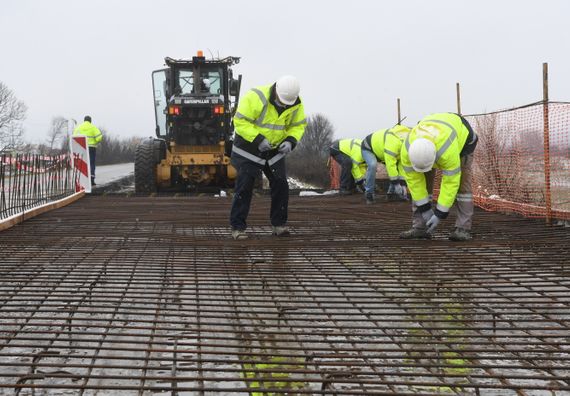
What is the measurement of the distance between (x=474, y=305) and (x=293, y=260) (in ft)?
4.88

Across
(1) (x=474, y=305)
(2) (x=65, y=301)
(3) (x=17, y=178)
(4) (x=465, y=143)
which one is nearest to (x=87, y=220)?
(3) (x=17, y=178)

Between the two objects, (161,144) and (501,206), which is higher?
(161,144)

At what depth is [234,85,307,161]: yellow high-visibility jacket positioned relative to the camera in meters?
4.80

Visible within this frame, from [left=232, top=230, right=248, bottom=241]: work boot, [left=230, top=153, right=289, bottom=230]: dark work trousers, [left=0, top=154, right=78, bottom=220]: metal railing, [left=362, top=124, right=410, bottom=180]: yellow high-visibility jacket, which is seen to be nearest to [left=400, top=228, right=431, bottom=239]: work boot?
[left=230, top=153, right=289, bottom=230]: dark work trousers

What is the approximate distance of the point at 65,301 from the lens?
289 centimetres

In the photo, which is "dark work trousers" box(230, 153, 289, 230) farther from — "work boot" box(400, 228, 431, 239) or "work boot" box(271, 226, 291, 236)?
"work boot" box(400, 228, 431, 239)

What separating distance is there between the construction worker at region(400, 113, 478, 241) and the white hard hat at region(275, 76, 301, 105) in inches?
41.8

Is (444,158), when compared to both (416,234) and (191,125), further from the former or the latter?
(191,125)

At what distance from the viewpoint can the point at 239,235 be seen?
4945mm

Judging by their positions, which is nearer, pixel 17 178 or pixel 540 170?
pixel 540 170

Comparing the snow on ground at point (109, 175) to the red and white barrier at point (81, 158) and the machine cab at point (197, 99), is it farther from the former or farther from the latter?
the red and white barrier at point (81, 158)

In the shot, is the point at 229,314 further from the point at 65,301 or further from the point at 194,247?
the point at 194,247

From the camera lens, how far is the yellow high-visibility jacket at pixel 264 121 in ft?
15.7

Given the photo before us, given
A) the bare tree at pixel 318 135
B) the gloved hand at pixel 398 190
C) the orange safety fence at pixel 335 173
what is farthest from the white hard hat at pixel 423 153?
the bare tree at pixel 318 135
